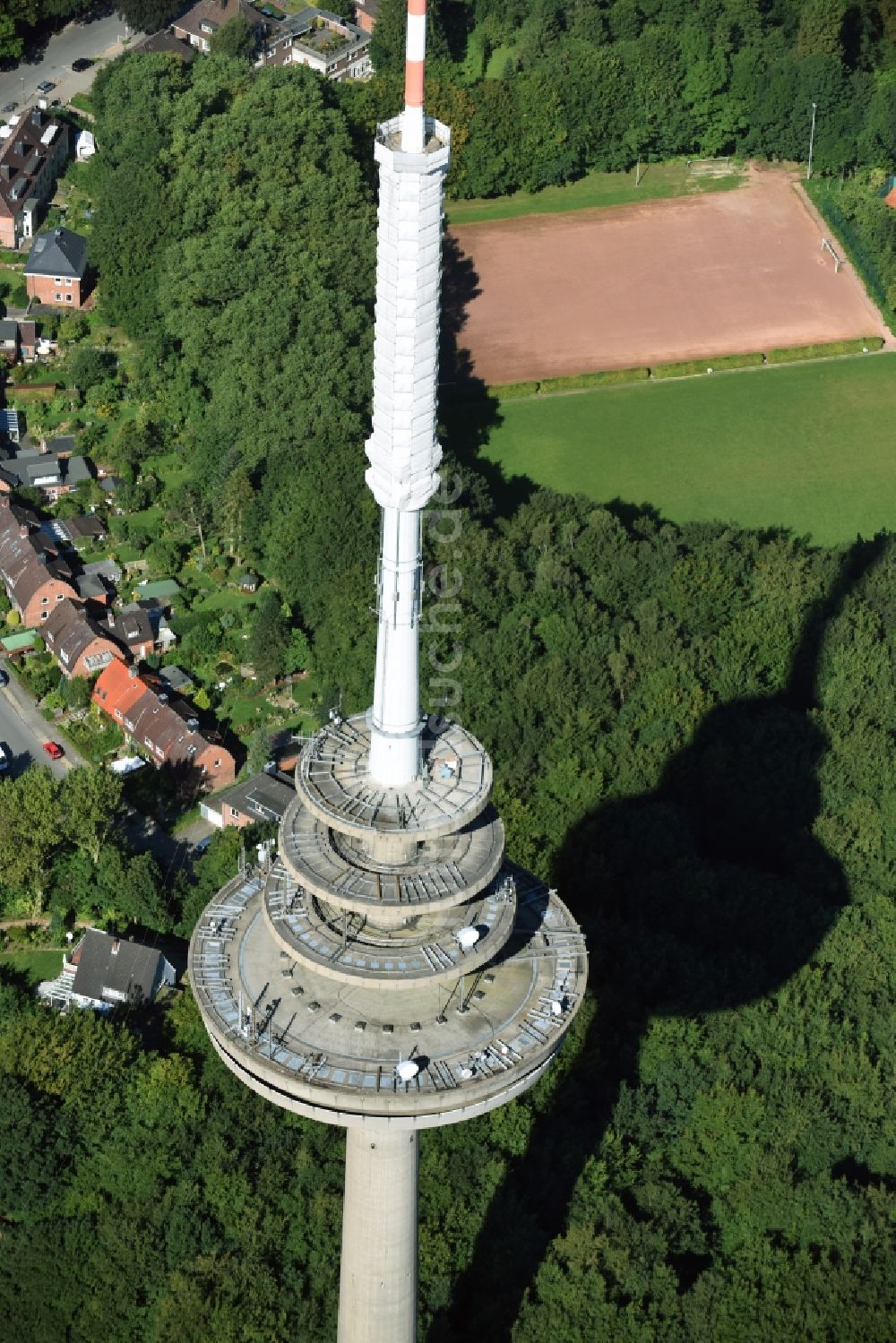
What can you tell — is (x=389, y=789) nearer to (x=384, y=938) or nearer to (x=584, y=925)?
(x=384, y=938)

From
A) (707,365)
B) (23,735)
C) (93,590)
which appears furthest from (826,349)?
(23,735)

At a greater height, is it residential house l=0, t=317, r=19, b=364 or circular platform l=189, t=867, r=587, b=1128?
circular platform l=189, t=867, r=587, b=1128

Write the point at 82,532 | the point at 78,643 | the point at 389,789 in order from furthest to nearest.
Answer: the point at 82,532 → the point at 78,643 → the point at 389,789

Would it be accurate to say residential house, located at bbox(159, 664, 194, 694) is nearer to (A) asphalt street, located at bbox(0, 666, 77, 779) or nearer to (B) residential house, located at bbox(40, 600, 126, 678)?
(B) residential house, located at bbox(40, 600, 126, 678)

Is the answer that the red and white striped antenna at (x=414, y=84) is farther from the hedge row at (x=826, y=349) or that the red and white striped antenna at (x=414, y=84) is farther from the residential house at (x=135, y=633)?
the hedge row at (x=826, y=349)

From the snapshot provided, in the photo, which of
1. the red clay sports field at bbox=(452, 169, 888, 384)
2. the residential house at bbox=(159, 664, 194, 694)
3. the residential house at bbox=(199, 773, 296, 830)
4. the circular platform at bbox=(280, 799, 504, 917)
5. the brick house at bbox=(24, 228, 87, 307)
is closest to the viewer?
the circular platform at bbox=(280, 799, 504, 917)

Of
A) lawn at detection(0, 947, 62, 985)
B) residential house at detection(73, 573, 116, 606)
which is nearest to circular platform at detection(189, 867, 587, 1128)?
lawn at detection(0, 947, 62, 985)

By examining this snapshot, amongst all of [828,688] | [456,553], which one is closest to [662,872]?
[828,688]

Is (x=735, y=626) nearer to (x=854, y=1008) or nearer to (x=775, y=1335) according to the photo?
(x=854, y=1008)
